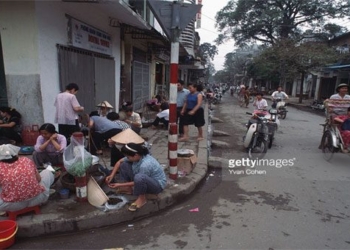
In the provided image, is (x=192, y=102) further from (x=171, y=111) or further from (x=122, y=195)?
(x=122, y=195)

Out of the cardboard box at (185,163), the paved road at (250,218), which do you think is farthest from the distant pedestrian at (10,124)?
the cardboard box at (185,163)

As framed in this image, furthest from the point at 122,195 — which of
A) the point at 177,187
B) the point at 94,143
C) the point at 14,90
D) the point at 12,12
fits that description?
the point at 12,12

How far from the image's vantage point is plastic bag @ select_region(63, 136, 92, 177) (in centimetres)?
348

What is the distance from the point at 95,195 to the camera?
11.8ft

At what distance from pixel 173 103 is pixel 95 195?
1810 mm

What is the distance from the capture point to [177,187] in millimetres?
4332

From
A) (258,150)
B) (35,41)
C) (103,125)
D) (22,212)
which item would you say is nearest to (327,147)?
(258,150)

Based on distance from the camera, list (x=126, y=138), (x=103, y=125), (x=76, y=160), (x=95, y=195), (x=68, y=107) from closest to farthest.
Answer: (x=76, y=160)
(x=95, y=195)
(x=126, y=138)
(x=68, y=107)
(x=103, y=125)

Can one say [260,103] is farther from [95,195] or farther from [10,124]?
[10,124]

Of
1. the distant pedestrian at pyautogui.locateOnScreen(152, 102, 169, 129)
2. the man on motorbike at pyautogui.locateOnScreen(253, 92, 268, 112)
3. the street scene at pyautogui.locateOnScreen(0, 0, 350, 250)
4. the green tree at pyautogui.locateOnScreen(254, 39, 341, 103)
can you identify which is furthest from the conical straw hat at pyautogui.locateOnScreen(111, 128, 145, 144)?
the green tree at pyautogui.locateOnScreen(254, 39, 341, 103)

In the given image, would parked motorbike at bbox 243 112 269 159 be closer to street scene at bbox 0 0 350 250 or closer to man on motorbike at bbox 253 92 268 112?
street scene at bbox 0 0 350 250

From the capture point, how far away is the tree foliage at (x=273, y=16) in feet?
99.8

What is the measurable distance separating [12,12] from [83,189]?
157 inches

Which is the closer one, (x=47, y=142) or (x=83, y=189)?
(x=83, y=189)
